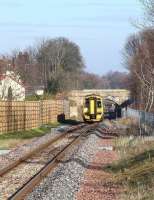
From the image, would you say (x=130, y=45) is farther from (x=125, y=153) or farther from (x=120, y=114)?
(x=125, y=153)

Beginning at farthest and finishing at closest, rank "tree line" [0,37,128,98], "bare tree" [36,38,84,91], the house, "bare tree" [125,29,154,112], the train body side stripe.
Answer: "bare tree" [36,38,84,91], "tree line" [0,37,128,98], the house, the train body side stripe, "bare tree" [125,29,154,112]

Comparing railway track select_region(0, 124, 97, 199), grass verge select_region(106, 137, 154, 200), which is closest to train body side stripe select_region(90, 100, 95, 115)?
railway track select_region(0, 124, 97, 199)

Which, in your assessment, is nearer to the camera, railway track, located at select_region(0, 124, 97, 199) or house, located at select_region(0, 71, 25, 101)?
railway track, located at select_region(0, 124, 97, 199)

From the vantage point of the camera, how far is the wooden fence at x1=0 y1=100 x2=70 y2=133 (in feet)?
140

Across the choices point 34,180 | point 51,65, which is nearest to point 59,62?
point 51,65

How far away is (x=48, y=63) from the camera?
121 meters

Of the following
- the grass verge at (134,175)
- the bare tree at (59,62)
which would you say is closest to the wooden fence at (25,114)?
the grass verge at (134,175)

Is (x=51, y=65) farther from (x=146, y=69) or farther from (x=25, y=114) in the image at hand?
(x=25, y=114)

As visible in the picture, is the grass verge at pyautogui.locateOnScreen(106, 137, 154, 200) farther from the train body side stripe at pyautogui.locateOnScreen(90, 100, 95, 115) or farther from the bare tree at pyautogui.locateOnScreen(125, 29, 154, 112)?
the train body side stripe at pyautogui.locateOnScreen(90, 100, 95, 115)

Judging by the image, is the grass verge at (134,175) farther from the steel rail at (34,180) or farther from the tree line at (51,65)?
the tree line at (51,65)

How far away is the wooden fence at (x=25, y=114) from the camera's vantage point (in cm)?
4256

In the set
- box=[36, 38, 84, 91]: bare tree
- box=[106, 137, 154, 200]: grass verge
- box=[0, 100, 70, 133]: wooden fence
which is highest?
box=[36, 38, 84, 91]: bare tree

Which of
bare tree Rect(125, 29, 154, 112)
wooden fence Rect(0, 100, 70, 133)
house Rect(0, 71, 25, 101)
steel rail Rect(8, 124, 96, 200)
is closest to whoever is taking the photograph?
steel rail Rect(8, 124, 96, 200)

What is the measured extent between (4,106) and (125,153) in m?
18.3
